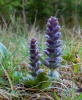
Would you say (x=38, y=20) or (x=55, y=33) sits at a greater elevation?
(x=38, y=20)

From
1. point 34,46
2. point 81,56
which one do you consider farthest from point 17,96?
point 81,56

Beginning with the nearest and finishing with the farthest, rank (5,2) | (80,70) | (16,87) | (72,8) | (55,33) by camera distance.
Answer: (55,33) < (16,87) < (80,70) < (5,2) < (72,8)

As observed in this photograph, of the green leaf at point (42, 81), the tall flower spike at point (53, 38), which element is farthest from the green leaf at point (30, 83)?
the tall flower spike at point (53, 38)

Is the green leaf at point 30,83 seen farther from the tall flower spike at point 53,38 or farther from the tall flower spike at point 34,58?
the tall flower spike at point 53,38

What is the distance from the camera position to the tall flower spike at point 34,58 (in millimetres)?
1293

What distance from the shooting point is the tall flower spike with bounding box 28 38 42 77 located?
1.29 meters

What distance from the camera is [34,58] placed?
1329mm

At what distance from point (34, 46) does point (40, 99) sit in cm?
26

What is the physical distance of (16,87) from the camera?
1.41 meters

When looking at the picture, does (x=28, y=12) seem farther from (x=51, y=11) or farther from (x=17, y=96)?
(x=17, y=96)

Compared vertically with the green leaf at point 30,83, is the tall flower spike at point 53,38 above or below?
above

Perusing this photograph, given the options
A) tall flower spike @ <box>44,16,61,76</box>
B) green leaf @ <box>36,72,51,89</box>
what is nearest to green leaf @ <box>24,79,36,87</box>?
green leaf @ <box>36,72,51,89</box>

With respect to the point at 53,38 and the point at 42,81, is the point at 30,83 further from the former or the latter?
the point at 53,38

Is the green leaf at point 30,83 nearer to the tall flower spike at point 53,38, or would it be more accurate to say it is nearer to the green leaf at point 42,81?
the green leaf at point 42,81
